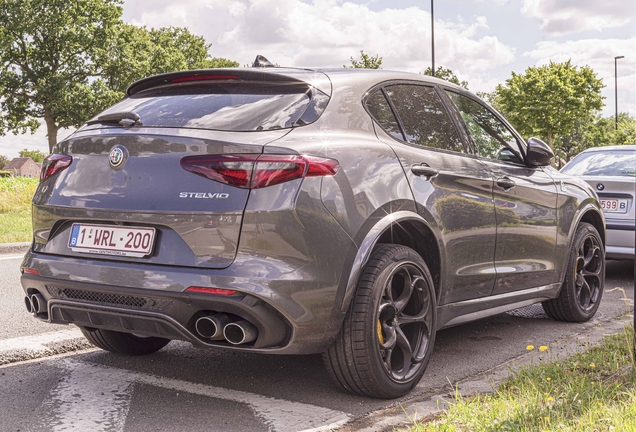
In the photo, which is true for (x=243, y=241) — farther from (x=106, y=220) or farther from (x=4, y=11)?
(x=4, y=11)

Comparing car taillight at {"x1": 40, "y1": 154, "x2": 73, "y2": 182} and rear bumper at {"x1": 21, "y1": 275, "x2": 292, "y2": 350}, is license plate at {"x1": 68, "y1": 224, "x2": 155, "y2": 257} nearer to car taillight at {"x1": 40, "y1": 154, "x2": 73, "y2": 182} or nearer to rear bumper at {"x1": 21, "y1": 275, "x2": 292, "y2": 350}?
rear bumper at {"x1": 21, "y1": 275, "x2": 292, "y2": 350}

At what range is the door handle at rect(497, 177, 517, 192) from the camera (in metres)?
4.97

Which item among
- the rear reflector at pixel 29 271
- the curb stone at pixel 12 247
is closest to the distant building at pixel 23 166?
the curb stone at pixel 12 247

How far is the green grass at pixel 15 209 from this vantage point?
38.8 ft

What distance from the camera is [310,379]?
170 inches

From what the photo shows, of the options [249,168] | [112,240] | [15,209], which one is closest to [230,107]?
[249,168]

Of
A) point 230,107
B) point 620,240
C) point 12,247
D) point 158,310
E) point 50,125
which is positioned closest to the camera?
point 158,310

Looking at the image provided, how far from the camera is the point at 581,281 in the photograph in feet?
19.9

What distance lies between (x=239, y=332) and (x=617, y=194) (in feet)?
20.8

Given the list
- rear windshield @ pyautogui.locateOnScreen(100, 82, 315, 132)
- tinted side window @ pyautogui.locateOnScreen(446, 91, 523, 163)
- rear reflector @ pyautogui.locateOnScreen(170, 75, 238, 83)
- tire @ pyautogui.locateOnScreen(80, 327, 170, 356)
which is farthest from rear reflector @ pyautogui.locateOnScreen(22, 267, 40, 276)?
tinted side window @ pyautogui.locateOnScreen(446, 91, 523, 163)

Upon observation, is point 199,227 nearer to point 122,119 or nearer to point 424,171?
point 122,119

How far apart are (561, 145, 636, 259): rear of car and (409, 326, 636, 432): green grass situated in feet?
14.4

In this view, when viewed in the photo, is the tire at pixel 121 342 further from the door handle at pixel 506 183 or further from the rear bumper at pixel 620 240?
the rear bumper at pixel 620 240

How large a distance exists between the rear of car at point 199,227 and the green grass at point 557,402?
76 centimetres
